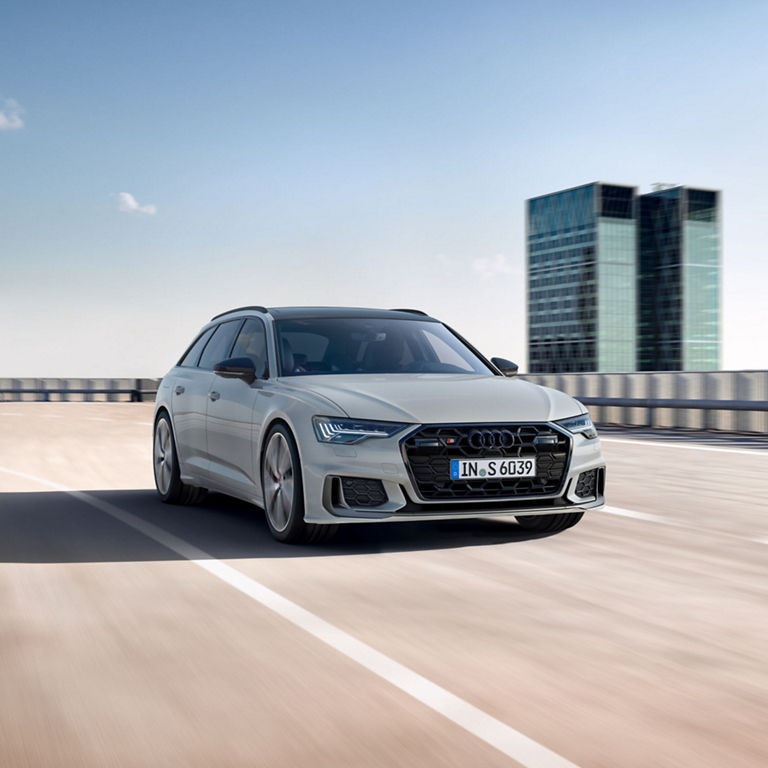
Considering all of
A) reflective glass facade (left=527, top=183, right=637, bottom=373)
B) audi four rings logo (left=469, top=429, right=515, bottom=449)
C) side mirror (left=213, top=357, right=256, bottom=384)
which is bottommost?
audi four rings logo (left=469, top=429, right=515, bottom=449)

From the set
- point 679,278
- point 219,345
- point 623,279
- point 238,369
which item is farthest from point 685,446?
point 679,278

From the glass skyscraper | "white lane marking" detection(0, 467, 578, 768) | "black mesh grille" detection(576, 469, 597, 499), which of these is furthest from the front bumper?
the glass skyscraper

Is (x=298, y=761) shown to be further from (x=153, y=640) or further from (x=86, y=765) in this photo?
(x=153, y=640)

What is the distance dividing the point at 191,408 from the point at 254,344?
0.91 meters

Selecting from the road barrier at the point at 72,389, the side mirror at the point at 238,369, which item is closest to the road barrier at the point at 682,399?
the side mirror at the point at 238,369

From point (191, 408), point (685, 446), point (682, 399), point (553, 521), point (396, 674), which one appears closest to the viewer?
point (396, 674)

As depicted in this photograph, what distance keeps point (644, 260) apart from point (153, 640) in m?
188

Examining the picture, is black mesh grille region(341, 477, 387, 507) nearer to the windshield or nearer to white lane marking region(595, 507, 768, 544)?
the windshield

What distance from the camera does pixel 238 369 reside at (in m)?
7.91

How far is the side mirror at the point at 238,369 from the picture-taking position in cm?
790

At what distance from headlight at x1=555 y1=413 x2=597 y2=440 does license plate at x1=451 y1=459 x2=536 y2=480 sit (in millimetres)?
456

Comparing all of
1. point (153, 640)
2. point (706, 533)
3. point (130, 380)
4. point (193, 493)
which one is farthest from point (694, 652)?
point (130, 380)

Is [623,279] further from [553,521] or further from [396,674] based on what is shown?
[396,674]

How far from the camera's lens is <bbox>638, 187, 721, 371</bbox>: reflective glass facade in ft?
607
